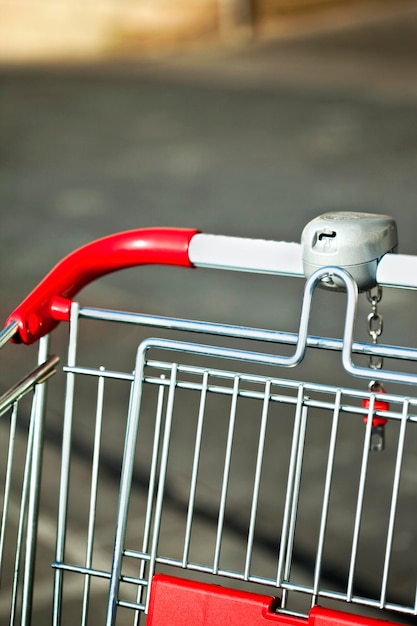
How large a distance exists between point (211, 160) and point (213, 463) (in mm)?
4442

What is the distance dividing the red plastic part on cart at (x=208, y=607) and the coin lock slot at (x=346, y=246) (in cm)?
55

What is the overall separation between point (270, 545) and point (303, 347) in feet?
5.88

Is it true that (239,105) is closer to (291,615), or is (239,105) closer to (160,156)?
(160,156)

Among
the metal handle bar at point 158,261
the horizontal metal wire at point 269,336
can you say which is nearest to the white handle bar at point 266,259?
the metal handle bar at point 158,261

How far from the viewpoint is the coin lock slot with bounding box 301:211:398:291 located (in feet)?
5.35

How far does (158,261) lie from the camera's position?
6.05ft

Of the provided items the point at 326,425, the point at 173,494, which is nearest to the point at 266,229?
the point at 326,425

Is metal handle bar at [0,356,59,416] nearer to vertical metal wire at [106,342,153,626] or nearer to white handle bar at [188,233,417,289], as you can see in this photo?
vertical metal wire at [106,342,153,626]

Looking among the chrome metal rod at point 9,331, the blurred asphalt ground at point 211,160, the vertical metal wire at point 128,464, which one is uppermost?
the blurred asphalt ground at point 211,160

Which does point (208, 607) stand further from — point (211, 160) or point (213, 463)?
Result: point (211, 160)

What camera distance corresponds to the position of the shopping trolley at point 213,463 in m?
1.63

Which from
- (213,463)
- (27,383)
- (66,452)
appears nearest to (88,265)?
(27,383)

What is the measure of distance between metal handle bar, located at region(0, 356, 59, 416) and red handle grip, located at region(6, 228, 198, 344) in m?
0.06

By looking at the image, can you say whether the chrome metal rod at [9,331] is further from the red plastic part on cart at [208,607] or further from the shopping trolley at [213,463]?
the red plastic part on cart at [208,607]
